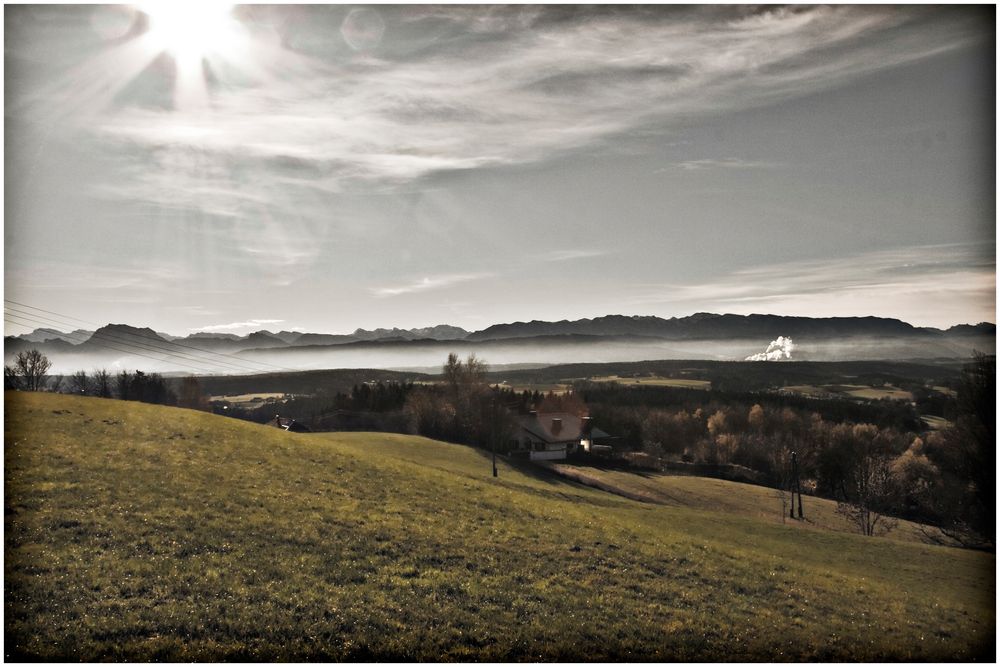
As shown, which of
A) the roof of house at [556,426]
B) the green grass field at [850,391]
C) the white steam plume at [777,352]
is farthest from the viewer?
the white steam plume at [777,352]

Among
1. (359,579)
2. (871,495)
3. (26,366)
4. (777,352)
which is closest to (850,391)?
(777,352)

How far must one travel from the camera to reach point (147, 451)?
26.5 m

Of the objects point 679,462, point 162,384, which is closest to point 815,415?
point 679,462

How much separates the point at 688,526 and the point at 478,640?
29.3m

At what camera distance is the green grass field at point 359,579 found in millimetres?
15711

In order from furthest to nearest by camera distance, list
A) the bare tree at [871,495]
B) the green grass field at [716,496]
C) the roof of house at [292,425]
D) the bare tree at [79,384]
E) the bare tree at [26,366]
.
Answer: the roof of house at [292,425] < the bare tree at [79,384] < the green grass field at [716,496] < the bare tree at [871,495] < the bare tree at [26,366]

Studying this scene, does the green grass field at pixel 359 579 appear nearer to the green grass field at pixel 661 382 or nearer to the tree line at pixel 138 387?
the tree line at pixel 138 387

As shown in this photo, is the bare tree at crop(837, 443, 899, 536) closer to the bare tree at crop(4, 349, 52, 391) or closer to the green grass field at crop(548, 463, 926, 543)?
the green grass field at crop(548, 463, 926, 543)

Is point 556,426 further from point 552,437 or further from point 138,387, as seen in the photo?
point 138,387

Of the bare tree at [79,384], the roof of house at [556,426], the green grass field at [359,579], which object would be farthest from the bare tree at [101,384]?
the green grass field at [359,579]

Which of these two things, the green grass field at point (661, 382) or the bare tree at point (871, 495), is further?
the green grass field at point (661, 382)

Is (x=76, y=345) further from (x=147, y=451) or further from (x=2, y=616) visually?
(x=2, y=616)

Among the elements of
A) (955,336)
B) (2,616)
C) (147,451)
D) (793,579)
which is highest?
(955,336)

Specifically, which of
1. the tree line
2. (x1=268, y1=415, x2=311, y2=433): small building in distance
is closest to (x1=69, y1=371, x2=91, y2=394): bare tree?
the tree line
